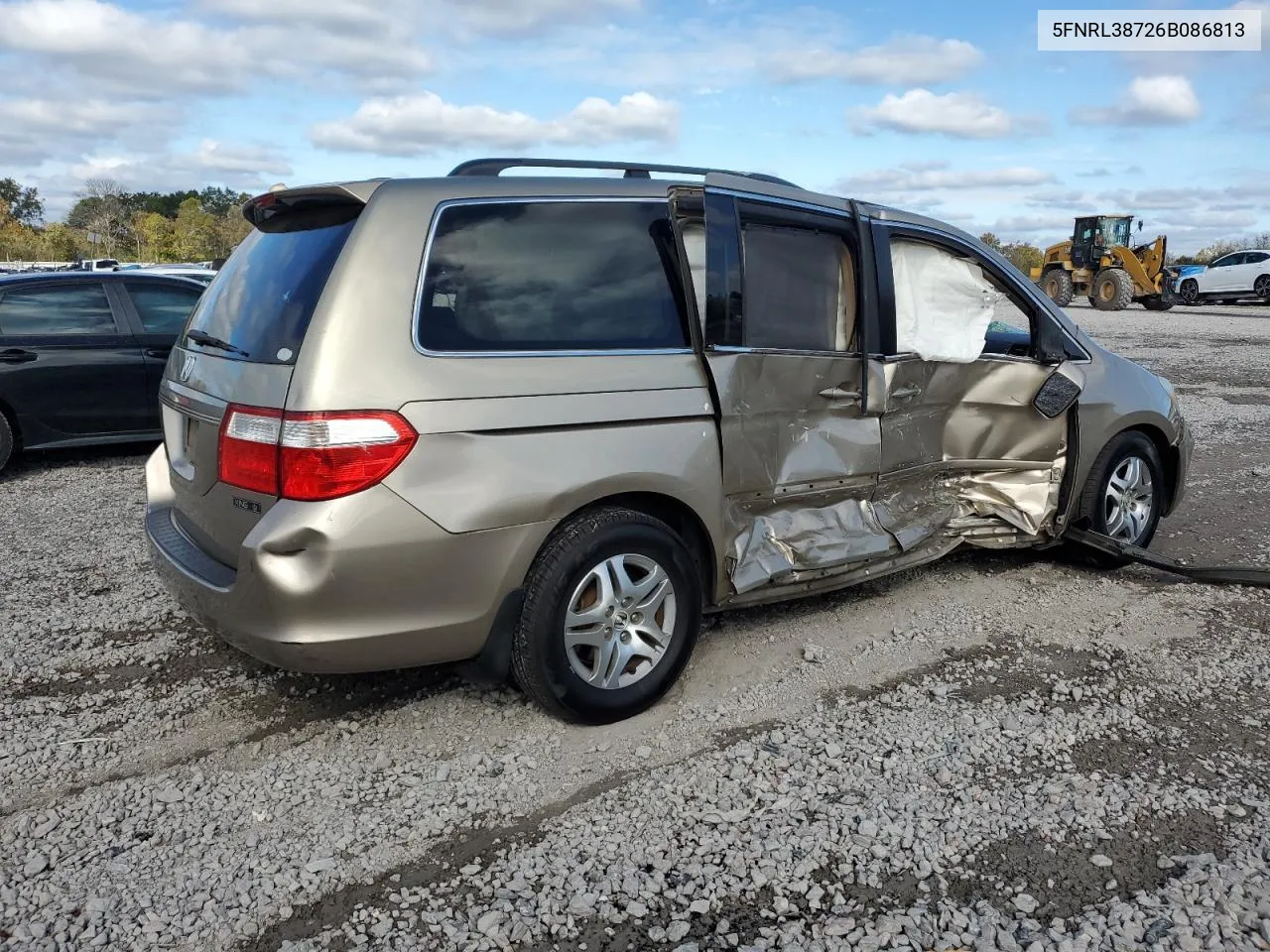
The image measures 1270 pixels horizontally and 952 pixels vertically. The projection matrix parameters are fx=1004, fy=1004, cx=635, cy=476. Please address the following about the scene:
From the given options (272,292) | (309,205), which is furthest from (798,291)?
(272,292)

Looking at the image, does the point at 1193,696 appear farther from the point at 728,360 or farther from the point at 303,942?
the point at 303,942

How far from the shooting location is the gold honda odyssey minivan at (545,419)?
299cm

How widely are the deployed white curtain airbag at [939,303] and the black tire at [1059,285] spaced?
92.4 feet

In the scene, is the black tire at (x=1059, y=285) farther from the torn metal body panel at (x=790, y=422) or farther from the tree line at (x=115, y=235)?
the tree line at (x=115, y=235)

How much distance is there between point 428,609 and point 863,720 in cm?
158

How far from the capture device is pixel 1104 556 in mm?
5199

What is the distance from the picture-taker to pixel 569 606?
10.9 ft

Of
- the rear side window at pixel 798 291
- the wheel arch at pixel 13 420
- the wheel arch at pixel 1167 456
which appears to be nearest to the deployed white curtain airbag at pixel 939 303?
the rear side window at pixel 798 291

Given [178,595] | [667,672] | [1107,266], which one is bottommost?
[667,672]

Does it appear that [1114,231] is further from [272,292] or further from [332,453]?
[332,453]

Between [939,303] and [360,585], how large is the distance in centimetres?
302

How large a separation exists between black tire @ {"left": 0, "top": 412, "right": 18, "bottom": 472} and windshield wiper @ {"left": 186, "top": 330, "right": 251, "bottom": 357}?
4690 mm

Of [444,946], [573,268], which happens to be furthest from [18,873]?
[573,268]

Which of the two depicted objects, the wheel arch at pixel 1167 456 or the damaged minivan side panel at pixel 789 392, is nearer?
the damaged minivan side panel at pixel 789 392
